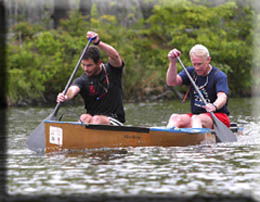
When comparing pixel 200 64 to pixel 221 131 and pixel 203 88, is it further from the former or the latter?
pixel 221 131

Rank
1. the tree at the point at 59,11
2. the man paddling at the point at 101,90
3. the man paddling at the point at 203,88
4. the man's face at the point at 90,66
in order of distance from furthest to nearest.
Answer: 1. the tree at the point at 59,11
2. the man paddling at the point at 203,88
3. the man paddling at the point at 101,90
4. the man's face at the point at 90,66

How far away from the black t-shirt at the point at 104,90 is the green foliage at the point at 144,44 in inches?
817

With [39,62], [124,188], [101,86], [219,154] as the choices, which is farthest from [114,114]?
[39,62]

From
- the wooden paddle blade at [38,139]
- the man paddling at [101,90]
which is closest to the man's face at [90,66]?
the man paddling at [101,90]

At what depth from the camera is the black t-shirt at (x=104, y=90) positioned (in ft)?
30.8

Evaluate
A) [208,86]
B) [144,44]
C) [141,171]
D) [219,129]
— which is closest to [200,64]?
[208,86]

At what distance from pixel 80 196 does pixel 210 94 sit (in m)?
4.55

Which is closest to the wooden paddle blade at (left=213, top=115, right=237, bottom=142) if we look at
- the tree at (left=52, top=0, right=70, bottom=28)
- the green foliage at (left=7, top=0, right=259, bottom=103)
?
the green foliage at (left=7, top=0, right=259, bottom=103)

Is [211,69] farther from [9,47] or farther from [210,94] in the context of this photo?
[9,47]

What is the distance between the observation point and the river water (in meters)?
6.17

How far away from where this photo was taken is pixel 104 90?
9.40 metres

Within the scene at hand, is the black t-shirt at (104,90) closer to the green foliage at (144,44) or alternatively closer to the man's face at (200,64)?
the man's face at (200,64)

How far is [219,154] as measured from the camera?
8.75 meters

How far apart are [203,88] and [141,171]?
118 inches
